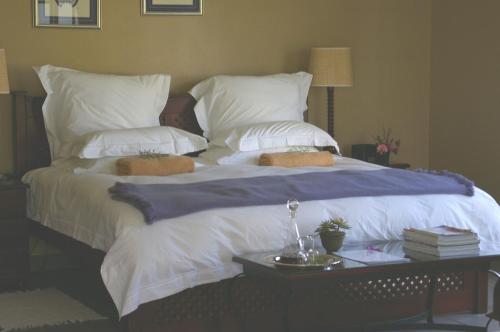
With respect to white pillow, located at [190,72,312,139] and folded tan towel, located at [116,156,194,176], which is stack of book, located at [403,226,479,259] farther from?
white pillow, located at [190,72,312,139]

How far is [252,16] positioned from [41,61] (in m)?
1.45

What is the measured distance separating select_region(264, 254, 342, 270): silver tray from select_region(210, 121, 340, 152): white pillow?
1.66 meters

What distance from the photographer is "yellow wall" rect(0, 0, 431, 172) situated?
504 cm

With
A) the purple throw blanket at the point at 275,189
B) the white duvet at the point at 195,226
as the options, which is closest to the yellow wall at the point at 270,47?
the white duvet at the point at 195,226

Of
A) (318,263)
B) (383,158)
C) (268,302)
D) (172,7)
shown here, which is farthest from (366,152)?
(318,263)

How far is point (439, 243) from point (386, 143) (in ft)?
8.59

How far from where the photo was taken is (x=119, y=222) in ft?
10.8

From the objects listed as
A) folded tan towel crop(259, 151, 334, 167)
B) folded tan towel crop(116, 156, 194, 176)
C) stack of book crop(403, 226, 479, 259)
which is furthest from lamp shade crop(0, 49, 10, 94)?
stack of book crop(403, 226, 479, 259)

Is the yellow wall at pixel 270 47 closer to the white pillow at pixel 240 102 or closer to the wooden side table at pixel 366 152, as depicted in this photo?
the wooden side table at pixel 366 152

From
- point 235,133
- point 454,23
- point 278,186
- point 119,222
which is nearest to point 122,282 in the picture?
point 119,222

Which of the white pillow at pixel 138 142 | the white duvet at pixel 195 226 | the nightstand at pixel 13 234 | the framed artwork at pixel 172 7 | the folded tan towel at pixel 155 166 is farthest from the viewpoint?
the framed artwork at pixel 172 7

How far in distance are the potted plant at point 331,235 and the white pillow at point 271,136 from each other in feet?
4.92

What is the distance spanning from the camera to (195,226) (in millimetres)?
3295

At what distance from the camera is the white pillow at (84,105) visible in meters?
4.77
